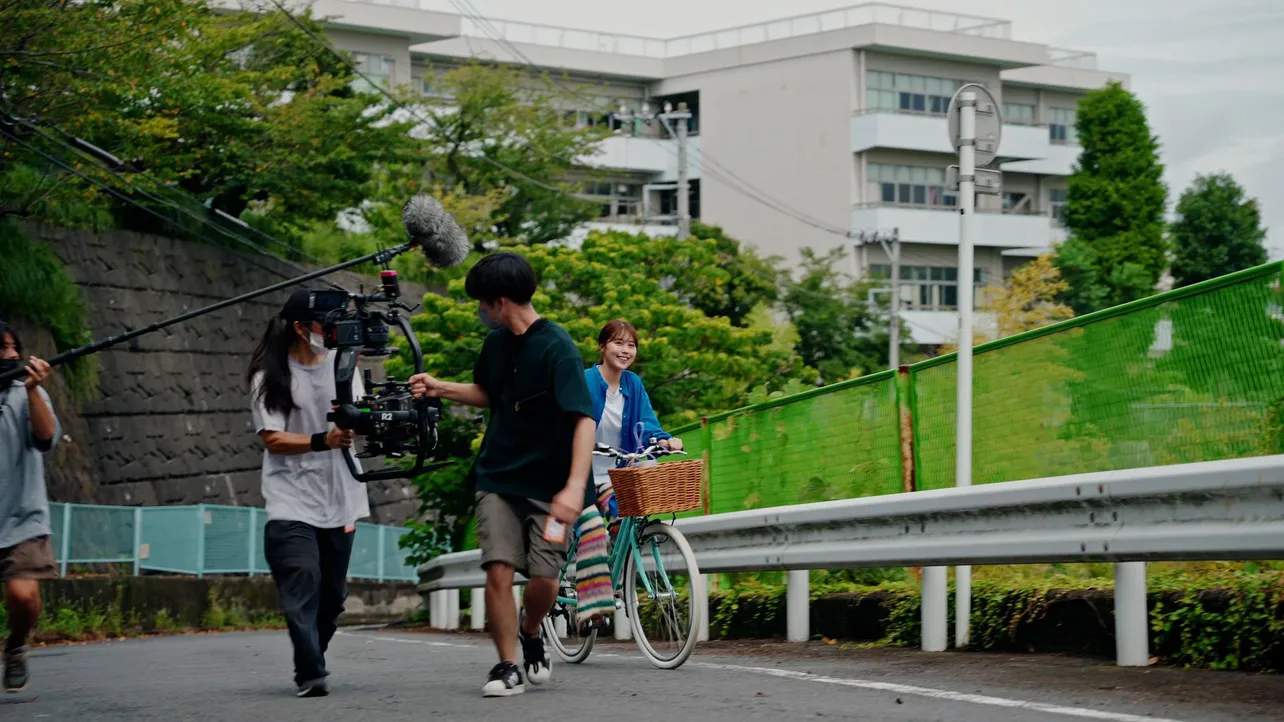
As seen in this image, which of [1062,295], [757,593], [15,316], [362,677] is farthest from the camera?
[1062,295]

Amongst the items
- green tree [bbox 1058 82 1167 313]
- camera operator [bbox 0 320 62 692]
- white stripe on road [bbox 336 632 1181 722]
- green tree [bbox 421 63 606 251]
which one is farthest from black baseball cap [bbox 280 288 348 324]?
green tree [bbox 1058 82 1167 313]

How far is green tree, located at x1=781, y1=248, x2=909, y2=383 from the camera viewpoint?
51.7 m

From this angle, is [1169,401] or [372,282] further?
[372,282]

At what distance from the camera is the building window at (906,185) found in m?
60.3

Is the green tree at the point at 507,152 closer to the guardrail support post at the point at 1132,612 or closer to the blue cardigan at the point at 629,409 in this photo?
the blue cardigan at the point at 629,409

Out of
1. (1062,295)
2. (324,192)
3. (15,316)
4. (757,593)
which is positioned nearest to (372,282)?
(324,192)

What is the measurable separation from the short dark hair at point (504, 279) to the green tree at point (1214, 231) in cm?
5432

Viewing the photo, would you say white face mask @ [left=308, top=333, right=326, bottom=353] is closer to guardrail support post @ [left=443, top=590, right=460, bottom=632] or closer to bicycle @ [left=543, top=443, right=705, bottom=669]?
bicycle @ [left=543, top=443, right=705, bottom=669]

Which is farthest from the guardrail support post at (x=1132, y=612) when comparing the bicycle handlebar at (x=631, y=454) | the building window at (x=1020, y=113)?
the building window at (x=1020, y=113)

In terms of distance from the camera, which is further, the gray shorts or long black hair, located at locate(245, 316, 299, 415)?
long black hair, located at locate(245, 316, 299, 415)

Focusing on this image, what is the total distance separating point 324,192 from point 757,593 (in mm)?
24684

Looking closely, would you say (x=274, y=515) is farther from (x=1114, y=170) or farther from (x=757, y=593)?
(x=1114, y=170)

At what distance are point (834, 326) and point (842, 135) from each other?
10.4 meters

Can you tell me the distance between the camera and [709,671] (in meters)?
8.31
